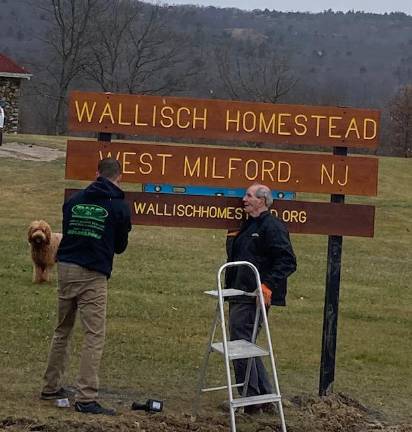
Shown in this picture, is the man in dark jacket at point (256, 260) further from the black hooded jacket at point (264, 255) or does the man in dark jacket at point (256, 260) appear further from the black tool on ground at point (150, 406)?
the black tool on ground at point (150, 406)

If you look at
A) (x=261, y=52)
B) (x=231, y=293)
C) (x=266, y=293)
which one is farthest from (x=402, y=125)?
(x=231, y=293)

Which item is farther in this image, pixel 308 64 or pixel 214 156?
pixel 308 64

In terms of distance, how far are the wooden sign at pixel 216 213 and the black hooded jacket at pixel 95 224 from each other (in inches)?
40.1

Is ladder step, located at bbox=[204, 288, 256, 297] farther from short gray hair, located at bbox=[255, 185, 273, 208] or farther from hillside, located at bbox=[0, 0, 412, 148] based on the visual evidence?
hillside, located at bbox=[0, 0, 412, 148]

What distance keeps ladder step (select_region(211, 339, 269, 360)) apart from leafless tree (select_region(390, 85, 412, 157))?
45851mm

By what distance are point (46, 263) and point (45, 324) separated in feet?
8.60

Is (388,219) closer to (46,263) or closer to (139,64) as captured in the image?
(46,263)

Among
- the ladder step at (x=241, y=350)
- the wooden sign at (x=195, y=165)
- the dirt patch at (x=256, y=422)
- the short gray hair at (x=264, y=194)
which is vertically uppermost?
the wooden sign at (x=195, y=165)

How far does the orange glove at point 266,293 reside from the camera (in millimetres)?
6703

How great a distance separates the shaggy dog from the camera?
12.6 m

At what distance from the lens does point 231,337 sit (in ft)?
23.0

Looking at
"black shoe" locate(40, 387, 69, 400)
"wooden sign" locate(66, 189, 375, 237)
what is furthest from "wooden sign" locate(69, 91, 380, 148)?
"black shoe" locate(40, 387, 69, 400)

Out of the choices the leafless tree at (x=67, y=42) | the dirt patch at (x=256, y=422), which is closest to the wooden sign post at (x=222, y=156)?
the dirt patch at (x=256, y=422)

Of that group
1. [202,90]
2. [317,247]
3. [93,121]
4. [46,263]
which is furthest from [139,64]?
[93,121]
